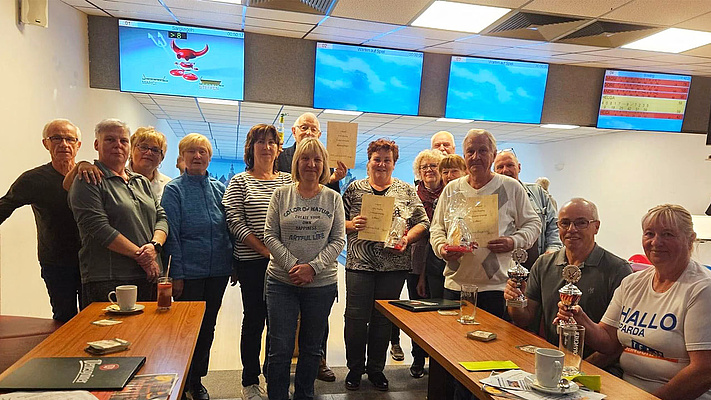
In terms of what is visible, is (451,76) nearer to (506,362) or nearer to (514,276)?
(514,276)

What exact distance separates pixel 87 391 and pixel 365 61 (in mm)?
3853

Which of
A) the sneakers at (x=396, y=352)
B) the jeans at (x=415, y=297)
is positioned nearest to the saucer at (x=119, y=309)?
the jeans at (x=415, y=297)

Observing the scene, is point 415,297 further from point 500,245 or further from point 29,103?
point 29,103

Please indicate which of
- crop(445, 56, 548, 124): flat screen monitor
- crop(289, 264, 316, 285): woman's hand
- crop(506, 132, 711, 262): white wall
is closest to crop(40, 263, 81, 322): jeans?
crop(289, 264, 316, 285): woman's hand

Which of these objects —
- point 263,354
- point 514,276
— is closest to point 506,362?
point 514,276

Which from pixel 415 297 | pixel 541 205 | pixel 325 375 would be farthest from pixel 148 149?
pixel 541 205

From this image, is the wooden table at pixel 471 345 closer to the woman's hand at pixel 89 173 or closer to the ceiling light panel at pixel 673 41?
the woman's hand at pixel 89 173

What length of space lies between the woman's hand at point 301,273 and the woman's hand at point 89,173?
0.99m

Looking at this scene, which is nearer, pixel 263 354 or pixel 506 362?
pixel 506 362

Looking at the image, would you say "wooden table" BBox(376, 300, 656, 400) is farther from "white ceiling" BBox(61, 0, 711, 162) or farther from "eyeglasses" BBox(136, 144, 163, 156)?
"white ceiling" BBox(61, 0, 711, 162)

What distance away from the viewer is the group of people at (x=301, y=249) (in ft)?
5.88

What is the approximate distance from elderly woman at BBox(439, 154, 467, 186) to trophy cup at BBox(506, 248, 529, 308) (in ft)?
4.20

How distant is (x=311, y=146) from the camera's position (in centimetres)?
248

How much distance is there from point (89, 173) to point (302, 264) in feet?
3.52
